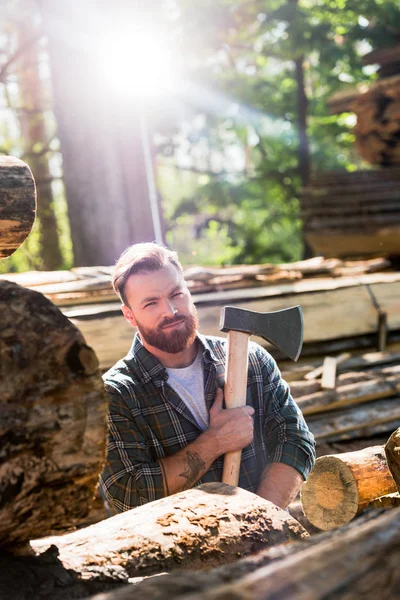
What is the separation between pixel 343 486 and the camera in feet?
9.27

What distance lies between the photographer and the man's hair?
Result: 279 cm

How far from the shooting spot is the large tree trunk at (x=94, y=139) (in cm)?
663

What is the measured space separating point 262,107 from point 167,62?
1784 mm

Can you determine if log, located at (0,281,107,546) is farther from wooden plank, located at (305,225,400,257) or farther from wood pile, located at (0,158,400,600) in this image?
wooden plank, located at (305,225,400,257)

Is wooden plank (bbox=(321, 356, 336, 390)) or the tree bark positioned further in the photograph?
the tree bark

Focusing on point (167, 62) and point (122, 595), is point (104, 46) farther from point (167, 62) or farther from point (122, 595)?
point (122, 595)

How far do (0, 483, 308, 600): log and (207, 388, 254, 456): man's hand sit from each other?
0.37 meters

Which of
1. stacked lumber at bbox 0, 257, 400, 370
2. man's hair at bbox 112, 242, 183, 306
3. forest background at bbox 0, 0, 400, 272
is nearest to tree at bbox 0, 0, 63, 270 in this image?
forest background at bbox 0, 0, 400, 272

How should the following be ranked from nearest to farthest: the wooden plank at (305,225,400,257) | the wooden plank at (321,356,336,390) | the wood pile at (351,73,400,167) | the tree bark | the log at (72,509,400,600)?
the log at (72,509,400,600) < the wooden plank at (321,356,336,390) < the wooden plank at (305,225,400,257) < the wood pile at (351,73,400,167) < the tree bark

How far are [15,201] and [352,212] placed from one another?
265 inches

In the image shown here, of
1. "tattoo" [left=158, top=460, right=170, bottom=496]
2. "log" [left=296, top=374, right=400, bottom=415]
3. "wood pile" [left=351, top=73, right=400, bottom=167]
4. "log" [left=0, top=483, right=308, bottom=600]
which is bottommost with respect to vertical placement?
"log" [left=296, top=374, right=400, bottom=415]

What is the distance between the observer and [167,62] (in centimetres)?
979

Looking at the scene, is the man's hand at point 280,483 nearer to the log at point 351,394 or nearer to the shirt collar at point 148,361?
the shirt collar at point 148,361

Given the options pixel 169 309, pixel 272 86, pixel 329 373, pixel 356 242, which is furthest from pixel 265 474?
pixel 272 86
